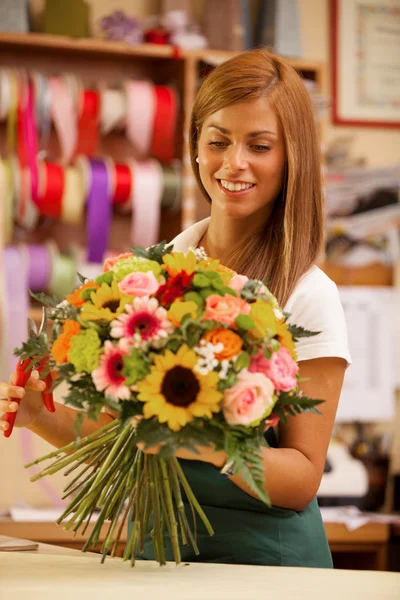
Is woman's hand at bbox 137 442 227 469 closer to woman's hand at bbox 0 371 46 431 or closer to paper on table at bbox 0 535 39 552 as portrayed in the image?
woman's hand at bbox 0 371 46 431

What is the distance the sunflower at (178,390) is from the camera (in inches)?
44.1

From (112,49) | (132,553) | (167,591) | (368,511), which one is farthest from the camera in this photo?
(368,511)

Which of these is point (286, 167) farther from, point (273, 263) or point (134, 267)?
point (134, 267)

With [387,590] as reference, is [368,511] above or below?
below

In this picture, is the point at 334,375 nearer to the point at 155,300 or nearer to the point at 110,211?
the point at 155,300

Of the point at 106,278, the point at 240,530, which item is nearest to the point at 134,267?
the point at 106,278

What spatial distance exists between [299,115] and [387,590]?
76cm

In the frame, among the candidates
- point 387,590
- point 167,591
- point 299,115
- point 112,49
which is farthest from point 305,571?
point 112,49

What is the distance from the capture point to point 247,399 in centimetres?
113

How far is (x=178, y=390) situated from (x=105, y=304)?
16cm

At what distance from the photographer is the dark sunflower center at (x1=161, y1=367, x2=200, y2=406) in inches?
44.6

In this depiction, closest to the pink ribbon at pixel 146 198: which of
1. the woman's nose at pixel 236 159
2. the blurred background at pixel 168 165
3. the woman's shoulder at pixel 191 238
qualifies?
the blurred background at pixel 168 165

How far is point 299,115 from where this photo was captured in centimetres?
154

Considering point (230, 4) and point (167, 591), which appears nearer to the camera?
point (167, 591)
